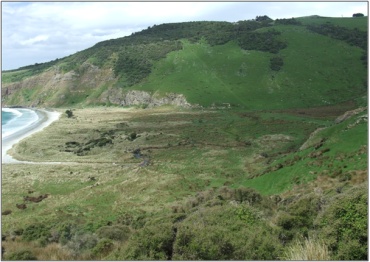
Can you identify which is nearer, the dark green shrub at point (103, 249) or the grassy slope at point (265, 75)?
the dark green shrub at point (103, 249)

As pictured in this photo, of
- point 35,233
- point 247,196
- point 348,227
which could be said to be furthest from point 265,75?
point 348,227

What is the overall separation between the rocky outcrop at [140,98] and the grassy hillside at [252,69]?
2293mm

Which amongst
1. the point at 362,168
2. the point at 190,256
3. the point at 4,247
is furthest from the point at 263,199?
the point at 4,247

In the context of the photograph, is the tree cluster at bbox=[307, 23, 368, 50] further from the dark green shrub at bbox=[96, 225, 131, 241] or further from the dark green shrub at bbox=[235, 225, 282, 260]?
the dark green shrub at bbox=[235, 225, 282, 260]

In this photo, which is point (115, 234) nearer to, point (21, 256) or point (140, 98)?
point (21, 256)

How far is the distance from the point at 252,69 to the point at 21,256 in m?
152

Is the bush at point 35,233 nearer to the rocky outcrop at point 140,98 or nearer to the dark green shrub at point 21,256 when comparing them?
the dark green shrub at point 21,256

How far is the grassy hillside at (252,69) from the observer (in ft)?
466

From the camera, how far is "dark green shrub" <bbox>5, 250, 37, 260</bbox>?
49.7ft

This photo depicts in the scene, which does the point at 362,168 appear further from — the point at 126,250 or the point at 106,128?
the point at 106,128

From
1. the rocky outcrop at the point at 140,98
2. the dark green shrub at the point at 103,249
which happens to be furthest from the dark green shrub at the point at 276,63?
the dark green shrub at the point at 103,249

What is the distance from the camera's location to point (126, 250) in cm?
1416

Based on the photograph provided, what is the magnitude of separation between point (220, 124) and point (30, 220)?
68990mm

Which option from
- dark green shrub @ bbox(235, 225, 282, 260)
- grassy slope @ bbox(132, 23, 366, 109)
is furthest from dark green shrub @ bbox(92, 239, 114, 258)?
grassy slope @ bbox(132, 23, 366, 109)
